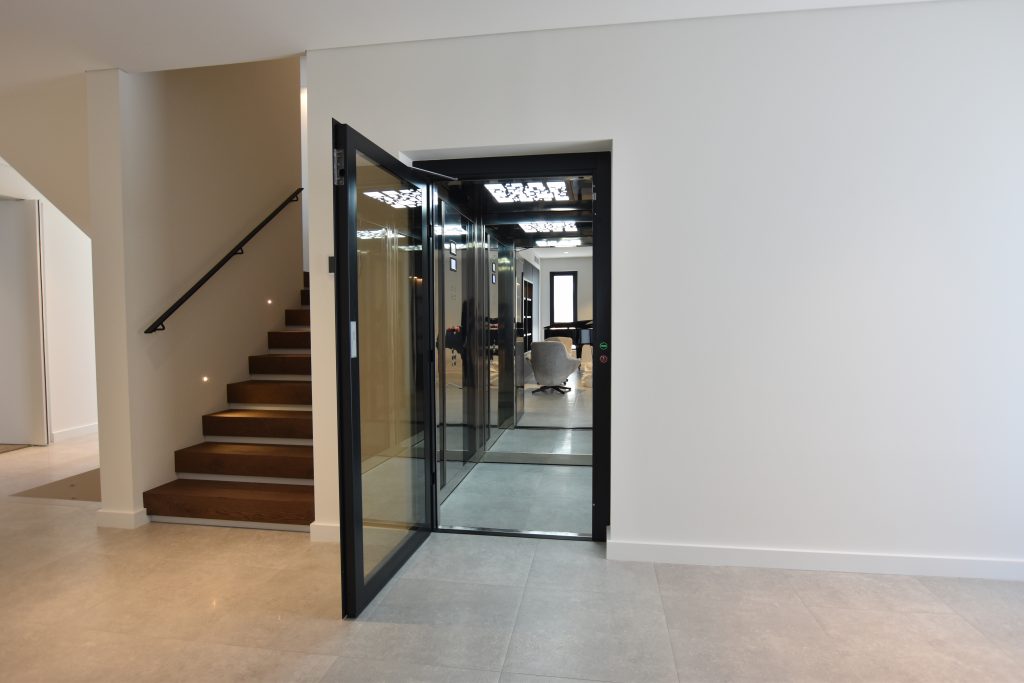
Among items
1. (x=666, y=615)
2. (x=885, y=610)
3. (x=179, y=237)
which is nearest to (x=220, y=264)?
(x=179, y=237)

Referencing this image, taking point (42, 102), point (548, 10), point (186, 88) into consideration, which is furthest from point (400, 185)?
point (42, 102)

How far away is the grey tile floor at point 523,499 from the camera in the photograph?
3586 mm

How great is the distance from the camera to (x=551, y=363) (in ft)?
26.8

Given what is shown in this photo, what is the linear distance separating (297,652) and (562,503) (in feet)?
6.88

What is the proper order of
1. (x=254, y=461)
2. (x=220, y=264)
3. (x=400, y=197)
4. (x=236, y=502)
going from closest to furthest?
(x=400, y=197) < (x=236, y=502) < (x=254, y=461) < (x=220, y=264)

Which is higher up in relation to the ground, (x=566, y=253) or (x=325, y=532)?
(x=566, y=253)

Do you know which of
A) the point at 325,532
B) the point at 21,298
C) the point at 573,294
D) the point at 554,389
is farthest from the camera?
the point at 573,294

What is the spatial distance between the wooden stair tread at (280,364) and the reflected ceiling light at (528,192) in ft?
6.91

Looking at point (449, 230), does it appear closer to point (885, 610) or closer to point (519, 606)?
point (519, 606)

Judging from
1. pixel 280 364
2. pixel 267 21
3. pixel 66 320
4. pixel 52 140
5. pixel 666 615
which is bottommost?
pixel 666 615

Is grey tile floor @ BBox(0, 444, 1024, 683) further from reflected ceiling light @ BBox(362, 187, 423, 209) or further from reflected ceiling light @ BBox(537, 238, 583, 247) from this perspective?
reflected ceiling light @ BBox(537, 238, 583, 247)

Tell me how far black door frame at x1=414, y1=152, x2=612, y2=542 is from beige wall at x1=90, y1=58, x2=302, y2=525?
80.5 inches

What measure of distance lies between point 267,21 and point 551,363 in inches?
233

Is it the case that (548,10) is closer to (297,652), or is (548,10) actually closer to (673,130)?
(673,130)
